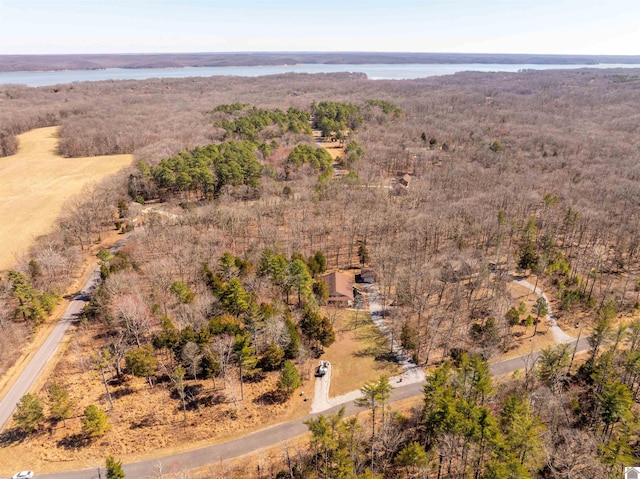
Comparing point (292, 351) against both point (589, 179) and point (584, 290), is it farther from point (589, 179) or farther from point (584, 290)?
point (589, 179)

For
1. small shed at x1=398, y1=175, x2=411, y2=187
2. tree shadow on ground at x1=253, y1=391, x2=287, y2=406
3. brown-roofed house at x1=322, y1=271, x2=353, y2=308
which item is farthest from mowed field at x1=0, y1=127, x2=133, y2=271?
small shed at x1=398, y1=175, x2=411, y2=187

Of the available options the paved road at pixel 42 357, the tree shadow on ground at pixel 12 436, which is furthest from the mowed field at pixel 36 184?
the tree shadow on ground at pixel 12 436

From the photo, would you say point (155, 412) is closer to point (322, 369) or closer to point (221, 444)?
point (221, 444)

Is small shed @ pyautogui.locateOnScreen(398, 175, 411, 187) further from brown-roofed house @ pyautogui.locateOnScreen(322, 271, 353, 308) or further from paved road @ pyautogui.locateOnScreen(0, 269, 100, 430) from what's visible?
paved road @ pyautogui.locateOnScreen(0, 269, 100, 430)

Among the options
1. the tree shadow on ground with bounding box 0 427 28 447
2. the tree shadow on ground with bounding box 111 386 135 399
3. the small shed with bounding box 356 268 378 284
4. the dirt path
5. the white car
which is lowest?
the tree shadow on ground with bounding box 111 386 135 399

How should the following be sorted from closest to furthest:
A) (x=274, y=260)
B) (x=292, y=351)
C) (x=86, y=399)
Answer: (x=86, y=399) < (x=292, y=351) < (x=274, y=260)

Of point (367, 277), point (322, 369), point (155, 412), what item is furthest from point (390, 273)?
point (155, 412)

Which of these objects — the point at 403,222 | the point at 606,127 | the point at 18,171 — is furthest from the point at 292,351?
the point at 606,127
